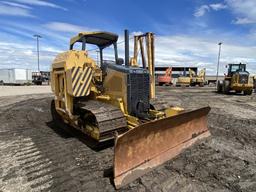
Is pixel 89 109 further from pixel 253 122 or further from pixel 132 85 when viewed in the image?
pixel 253 122

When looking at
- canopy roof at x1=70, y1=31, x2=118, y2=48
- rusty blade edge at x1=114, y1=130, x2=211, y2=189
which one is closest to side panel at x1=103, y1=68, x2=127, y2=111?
canopy roof at x1=70, y1=31, x2=118, y2=48

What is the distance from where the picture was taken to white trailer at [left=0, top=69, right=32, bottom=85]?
42281 millimetres

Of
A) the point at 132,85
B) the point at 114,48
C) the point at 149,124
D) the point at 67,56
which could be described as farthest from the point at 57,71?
the point at 149,124

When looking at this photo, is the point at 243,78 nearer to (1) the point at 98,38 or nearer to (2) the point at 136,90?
(1) the point at 98,38

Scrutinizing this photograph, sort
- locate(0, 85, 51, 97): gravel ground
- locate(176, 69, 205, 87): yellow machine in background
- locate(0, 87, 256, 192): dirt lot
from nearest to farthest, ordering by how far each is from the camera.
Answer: locate(0, 87, 256, 192): dirt lot < locate(0, 85, 51, 97): gravel ground < locate(176, 69, 205, 87): yellow machine in background

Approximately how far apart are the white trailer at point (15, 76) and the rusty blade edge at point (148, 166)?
41.7 m

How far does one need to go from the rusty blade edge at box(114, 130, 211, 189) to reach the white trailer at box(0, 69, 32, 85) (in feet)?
137

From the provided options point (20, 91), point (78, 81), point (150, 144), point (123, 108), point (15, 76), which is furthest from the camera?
point (15, 76)

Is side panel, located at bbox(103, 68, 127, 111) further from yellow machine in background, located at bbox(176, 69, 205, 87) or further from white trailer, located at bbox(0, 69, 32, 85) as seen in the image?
white trailer, located at bbox(0, 69, 32, 85)

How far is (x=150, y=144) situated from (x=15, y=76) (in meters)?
42.2

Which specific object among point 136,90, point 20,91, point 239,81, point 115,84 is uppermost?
point 115,84

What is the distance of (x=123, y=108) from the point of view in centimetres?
561

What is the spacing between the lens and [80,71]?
5777 millimetres

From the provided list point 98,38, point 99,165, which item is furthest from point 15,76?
point 99,165
